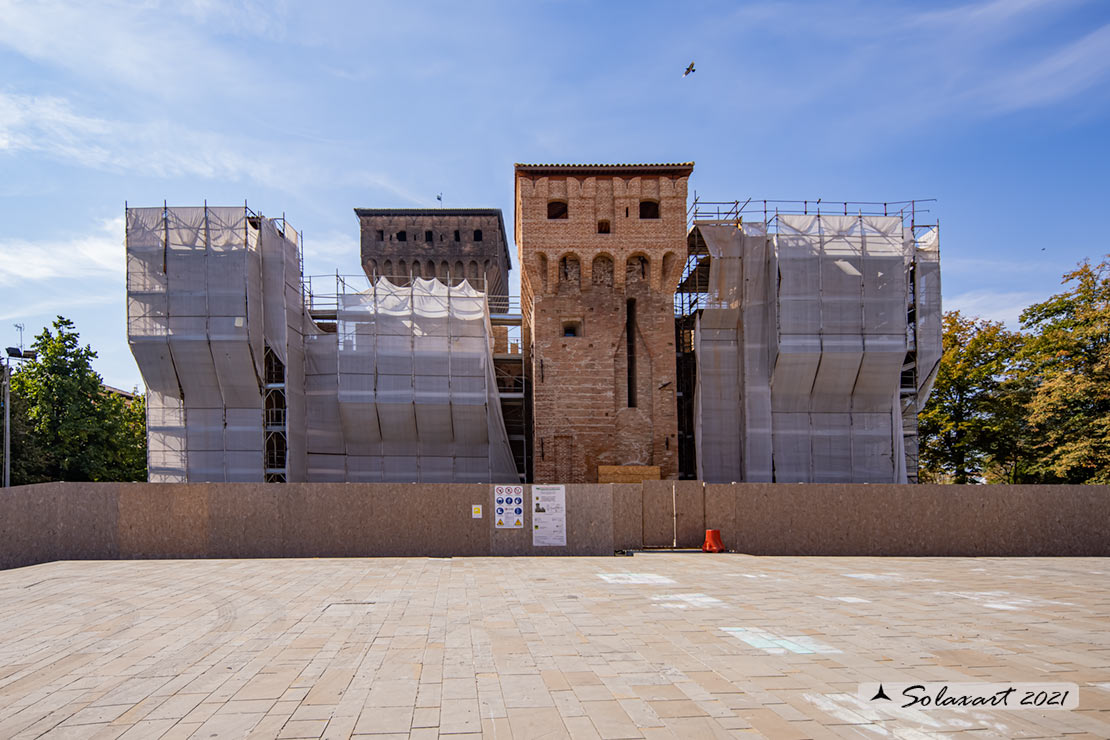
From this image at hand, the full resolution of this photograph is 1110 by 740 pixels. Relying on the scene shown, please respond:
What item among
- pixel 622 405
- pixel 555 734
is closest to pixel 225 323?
pixel 622 405

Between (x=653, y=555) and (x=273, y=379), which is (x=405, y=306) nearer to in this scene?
(x=273, y=379)

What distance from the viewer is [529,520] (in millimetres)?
16422

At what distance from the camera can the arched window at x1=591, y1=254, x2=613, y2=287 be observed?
83.0 feet

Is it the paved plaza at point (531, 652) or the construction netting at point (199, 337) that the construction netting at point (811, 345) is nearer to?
the paved plaza at point (531, 652)

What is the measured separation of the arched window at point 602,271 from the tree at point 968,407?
1557 centimetres

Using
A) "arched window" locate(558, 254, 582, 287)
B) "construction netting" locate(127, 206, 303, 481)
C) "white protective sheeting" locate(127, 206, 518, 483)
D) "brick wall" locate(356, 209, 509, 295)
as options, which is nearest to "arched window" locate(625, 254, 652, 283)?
"arched window" locate(558, 254, 582, 287)

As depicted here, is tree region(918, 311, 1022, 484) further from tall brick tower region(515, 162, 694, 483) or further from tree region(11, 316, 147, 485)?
tree region(11, 316, 147, 485)

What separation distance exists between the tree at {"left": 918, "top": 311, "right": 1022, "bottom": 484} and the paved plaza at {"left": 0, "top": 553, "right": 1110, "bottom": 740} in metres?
18.4

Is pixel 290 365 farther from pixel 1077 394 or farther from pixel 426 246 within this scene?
pixel 1077 394

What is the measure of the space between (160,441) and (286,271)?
23.0ft

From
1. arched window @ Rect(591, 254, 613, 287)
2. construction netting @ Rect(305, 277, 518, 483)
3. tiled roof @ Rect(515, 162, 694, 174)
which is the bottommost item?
construction netting @ Rect(305, 277, 518, 483)

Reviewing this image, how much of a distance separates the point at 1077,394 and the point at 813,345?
9.84m

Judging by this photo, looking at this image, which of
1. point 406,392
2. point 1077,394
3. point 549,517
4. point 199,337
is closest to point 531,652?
point 549,517

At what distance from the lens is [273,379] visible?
24.1 metres
